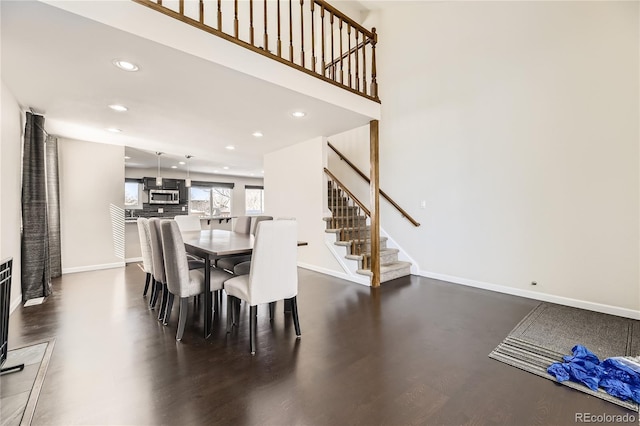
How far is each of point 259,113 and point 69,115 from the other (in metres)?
2.42

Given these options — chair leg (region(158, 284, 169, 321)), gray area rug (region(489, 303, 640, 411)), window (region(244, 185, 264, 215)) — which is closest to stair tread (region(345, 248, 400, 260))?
gray area rug (region(489, 303, 640, 411))

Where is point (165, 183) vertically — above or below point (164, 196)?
above

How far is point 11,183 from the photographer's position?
298 centimetres

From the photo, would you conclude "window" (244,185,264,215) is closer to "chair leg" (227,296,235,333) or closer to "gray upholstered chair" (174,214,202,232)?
"gray upholstered chair" (174,214,202,232)

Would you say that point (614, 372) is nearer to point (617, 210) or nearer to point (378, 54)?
point (617, 210)

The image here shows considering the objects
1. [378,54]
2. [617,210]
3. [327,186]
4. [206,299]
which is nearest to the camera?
[206,299]

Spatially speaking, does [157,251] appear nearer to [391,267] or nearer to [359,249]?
[359,249]

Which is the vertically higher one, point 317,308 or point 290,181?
point 290,181

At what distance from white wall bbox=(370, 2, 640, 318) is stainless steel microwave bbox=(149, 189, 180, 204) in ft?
21.3

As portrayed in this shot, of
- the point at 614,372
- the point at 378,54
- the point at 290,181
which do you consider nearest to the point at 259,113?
the point at 290,181

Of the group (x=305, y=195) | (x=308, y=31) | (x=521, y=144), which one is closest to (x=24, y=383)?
(x=305, y=195)

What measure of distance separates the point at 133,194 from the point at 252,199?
3.83 meters

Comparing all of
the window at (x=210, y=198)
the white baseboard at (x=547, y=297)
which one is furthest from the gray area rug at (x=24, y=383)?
the window at (x=210, y=198)

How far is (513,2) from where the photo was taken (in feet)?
11.3
